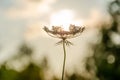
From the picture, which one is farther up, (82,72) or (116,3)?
(116,3)

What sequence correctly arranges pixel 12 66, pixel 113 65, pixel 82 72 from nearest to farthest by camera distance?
pixel 113 65 → pixel 82 72 → pixel 12 66

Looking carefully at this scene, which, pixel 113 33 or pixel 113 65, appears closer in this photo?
pixel 113 65

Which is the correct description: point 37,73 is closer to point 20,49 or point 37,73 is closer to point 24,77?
point 24,77

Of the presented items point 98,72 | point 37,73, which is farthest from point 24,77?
point 98,72

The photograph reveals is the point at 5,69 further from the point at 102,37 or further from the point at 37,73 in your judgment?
the point at 102,37

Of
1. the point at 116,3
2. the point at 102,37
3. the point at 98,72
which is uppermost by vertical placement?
the point at 116,3

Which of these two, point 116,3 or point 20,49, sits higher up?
point 116,3

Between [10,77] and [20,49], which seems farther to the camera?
[10,77]

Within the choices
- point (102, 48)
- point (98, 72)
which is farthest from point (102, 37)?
point (98, 72)

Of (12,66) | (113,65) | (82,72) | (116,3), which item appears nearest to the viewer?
(113,65)
